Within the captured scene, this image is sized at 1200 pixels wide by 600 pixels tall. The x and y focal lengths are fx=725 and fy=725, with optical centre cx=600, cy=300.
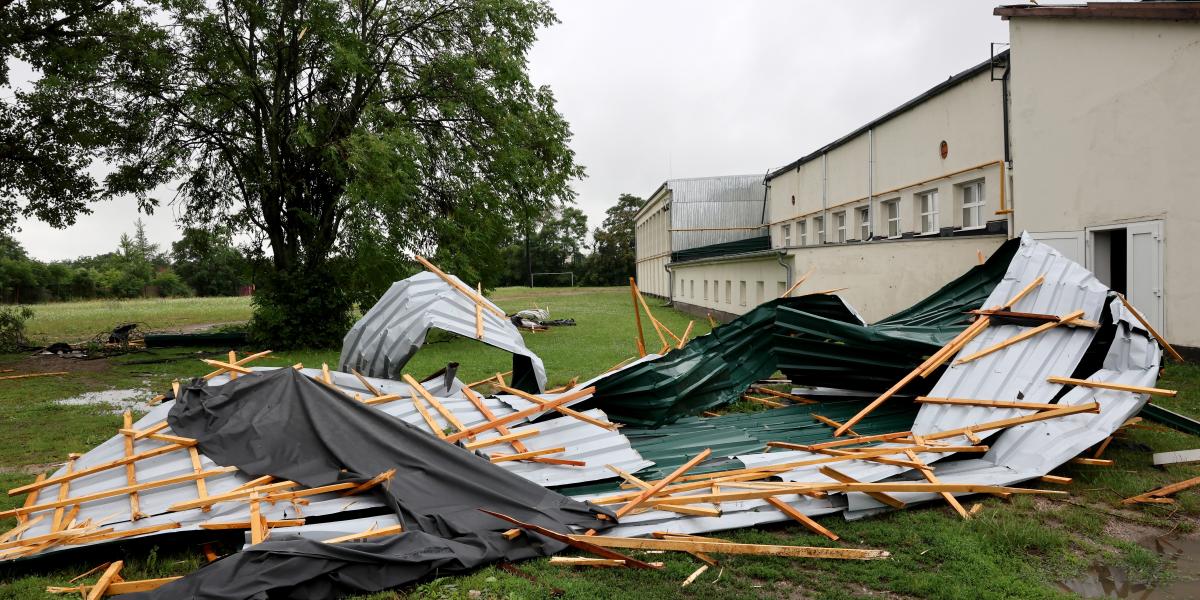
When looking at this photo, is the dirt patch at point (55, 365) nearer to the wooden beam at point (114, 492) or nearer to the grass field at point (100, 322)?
the grass field at point (100, 322)

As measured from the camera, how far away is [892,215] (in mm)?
22359

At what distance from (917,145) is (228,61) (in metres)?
18.4

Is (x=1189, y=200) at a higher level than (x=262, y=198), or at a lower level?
lower

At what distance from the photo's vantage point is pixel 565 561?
4.87 m

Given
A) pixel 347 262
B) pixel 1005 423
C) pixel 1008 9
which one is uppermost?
pixel 1008 9

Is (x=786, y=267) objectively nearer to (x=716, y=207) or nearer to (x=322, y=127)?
(x=322, y=127)

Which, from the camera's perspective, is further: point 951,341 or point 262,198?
point 262,198

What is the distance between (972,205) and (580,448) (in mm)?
14326

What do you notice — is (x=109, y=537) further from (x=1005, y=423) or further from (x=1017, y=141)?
(x=1017, y=141)

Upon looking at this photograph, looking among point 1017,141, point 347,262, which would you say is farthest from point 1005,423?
point 347,262

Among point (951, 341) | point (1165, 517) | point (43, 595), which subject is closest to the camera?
point (43, 595)

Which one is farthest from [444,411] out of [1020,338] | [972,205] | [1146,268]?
[972,205]

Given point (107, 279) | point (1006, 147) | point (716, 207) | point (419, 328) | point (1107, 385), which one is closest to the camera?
point (1107, 385)

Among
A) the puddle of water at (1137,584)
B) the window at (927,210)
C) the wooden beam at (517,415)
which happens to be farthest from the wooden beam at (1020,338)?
the window at (927,210)
